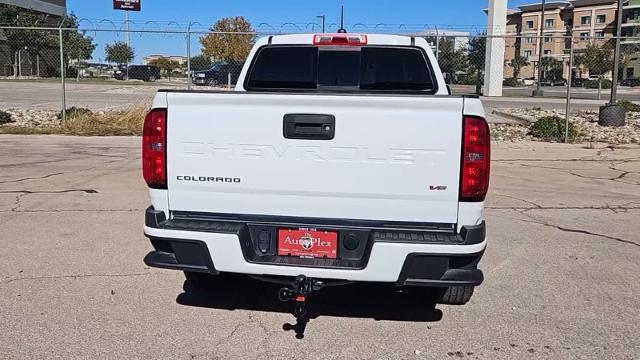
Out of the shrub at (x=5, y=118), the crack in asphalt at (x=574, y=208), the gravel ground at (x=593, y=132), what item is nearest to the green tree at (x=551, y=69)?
the gravel ground at (x=593, y=132)

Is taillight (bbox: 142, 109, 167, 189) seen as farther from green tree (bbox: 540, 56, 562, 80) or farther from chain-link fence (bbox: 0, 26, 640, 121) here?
green tree (bbox: 540, 56, 562, 80)

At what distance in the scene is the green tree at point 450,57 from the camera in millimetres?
23625

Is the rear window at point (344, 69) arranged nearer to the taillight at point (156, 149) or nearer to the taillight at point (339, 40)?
the taillight at point (339, 40)

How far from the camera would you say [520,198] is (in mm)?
8594

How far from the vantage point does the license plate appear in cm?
372

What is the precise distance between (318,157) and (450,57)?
22.1 m

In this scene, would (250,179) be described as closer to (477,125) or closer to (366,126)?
(366,126)

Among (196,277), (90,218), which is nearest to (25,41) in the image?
(90,218)

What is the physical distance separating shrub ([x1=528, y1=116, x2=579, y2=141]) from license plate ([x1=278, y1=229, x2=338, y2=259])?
502 inches

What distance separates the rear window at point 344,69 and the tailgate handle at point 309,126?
1.85 meters

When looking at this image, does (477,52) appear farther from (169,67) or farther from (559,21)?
(559,21)

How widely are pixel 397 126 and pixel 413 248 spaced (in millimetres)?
703

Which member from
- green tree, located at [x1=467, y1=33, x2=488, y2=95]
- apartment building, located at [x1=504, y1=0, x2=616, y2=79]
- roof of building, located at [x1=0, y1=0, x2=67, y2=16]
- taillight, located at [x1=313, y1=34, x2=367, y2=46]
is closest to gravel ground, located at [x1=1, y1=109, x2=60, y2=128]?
taillight, located at [x1=313, y1=34, x2=367, y2=46]

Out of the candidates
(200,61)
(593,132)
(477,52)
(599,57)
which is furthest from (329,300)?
(599,57)
